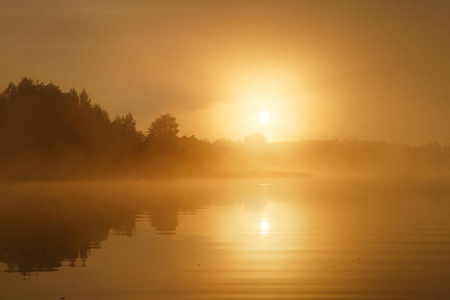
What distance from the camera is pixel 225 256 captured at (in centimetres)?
1780

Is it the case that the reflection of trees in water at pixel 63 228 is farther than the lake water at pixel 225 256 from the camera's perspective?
Yes

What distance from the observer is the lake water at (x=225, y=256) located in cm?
1334

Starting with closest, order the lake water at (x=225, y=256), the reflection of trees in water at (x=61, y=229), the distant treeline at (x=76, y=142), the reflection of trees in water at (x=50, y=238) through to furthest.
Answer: the lake water at (x=225, y=256) → the reflection of trees in water at (x=50, y=238) → the reflection of trees in water at (x=61, y=229) → the distant treeline at (x=76, y=142)

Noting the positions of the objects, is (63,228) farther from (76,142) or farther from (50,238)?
(76,142)

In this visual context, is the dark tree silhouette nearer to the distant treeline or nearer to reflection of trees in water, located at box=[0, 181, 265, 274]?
the distant treeline

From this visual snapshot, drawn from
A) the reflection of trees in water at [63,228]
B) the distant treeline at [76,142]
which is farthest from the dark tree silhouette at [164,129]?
the reflection of trees in water at [63,228]

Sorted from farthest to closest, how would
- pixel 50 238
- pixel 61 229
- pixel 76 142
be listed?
1. pixel 76 142
2. pixel 61 229
3. pixel 50 238

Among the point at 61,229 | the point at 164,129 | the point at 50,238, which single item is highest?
the point at 164,129

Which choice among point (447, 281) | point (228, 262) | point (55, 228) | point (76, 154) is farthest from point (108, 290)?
point (76, 154)

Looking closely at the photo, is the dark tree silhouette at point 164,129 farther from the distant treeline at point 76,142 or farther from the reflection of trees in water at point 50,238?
the reflection of trees in water at point 50,238

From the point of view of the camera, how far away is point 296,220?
1097 inches

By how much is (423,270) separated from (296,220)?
41.2ft

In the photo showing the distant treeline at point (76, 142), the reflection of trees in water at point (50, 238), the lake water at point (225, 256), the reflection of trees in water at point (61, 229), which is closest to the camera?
the lake water at point (225, 256)

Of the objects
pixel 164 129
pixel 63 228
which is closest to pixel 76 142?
pixel 164 129
